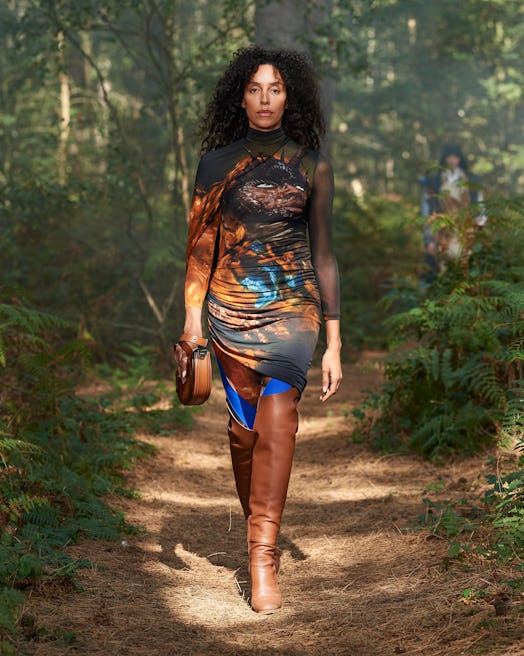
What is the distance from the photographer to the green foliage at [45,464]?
13.7 feet

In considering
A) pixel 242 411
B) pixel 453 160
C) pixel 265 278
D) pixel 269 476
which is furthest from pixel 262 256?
pixel 453 160

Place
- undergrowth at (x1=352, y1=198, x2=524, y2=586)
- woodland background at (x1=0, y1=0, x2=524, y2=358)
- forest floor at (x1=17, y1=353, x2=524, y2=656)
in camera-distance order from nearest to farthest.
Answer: forest floor at (x1=17, y1=353, x2=524, y2=656)
undergrowth at (x1=352, y1=198, x2=524, y2=586)
woodland background at (x1=0, y1=0, x2=524, y2=358)

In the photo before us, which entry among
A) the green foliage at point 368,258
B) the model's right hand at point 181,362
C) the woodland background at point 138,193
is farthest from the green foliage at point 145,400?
the green foliage at point 368,258

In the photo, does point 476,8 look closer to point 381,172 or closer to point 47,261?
point 381,172

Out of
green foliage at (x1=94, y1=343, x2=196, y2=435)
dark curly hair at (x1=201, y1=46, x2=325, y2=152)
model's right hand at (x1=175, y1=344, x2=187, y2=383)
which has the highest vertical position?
dark curly hair at (x1=201, y1=46, x2=325, y2=152)

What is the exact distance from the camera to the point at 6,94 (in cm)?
1789

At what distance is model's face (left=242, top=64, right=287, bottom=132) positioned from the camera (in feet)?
14.5

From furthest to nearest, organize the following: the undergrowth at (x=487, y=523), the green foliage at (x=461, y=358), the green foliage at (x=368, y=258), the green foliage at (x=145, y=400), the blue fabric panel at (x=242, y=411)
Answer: the green foliage at (x=368, y=258) < the green foliage at (x=145, y=400) < the green foliage at (x=461, y=358) < the blue fabric panel at (x=242, y=411) < the undergrowth at (x=487, y=523)

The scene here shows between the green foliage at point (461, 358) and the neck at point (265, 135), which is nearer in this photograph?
the neck at point (265, 135)

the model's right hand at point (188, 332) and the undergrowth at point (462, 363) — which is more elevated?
the model's right hand at point (188, 332)

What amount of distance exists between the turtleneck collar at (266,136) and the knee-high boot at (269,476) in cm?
124

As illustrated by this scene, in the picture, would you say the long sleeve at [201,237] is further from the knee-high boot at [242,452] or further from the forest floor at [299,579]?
the forest floor at [299,579]

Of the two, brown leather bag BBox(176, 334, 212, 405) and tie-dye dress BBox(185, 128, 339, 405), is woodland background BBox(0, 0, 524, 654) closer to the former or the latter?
brown leather bag BBox(176, 334, 212, 405)

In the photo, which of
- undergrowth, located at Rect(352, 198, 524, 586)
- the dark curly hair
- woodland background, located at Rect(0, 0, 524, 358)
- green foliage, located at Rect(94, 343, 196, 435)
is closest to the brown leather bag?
the dark curly hair
